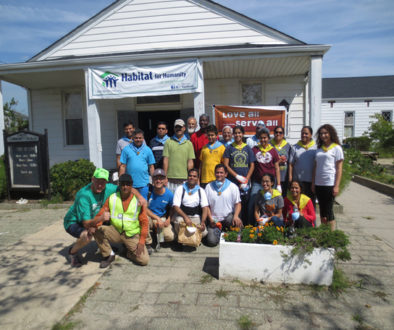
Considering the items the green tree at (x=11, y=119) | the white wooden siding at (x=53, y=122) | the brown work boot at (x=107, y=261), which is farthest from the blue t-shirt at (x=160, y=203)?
the green tree at (x=11, y=119)

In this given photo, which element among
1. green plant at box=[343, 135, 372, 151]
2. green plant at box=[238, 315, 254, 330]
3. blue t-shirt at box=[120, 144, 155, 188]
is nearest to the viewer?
green plant at box=[238, 315, 254, 330]

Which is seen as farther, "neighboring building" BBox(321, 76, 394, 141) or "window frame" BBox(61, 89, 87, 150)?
"neighboring building" BBox(321, 76, 394, 141)

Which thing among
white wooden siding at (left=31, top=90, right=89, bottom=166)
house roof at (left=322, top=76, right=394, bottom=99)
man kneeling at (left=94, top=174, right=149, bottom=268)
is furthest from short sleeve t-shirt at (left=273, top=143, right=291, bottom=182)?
house roof at (left=322, top=76, right=394, bottom=99)

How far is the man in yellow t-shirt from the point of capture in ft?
15.1

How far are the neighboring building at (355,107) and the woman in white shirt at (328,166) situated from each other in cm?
2262

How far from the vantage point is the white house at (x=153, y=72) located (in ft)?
22.9

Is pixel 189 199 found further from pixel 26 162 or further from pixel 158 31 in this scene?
pixel 158 31

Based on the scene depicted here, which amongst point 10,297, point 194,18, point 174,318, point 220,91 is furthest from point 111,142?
point 174,318

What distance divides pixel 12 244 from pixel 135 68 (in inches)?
187

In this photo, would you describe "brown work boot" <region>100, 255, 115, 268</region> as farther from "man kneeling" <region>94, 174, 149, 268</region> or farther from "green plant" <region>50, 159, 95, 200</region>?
"green plant" <region>50, 159, 95, 200</region>

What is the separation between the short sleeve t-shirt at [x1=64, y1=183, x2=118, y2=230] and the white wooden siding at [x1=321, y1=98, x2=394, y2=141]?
2444 centimetres

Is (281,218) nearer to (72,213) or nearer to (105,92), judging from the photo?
(72,213)

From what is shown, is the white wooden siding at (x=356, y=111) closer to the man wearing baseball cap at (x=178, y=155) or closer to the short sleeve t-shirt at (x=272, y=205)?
the man wearing baseball cap at (x=178, y=155)

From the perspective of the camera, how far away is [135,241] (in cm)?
374
